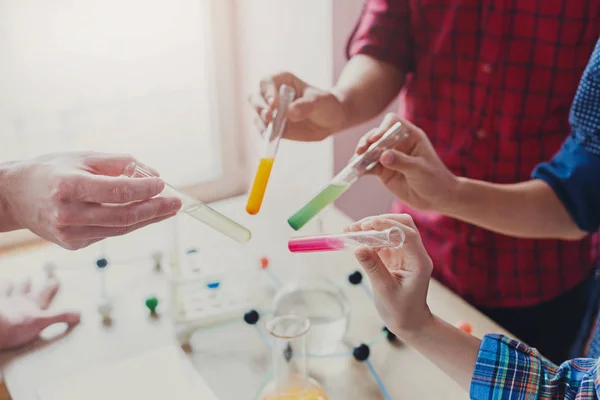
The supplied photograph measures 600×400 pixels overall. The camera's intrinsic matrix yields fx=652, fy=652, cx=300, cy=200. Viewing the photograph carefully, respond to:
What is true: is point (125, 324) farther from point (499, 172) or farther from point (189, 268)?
point (499, 172)

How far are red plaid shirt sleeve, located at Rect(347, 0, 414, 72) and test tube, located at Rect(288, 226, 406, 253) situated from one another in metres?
0.55

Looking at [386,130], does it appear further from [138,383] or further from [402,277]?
[138,383]

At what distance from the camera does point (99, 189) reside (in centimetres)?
68

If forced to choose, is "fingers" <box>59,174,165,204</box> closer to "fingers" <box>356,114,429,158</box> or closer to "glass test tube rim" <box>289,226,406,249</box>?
"glass test tube rim" <box>289,226,406,249</box>

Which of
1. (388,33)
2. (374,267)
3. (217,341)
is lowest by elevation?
(217,341)

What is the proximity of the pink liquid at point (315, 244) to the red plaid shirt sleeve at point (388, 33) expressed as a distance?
553 millimetres

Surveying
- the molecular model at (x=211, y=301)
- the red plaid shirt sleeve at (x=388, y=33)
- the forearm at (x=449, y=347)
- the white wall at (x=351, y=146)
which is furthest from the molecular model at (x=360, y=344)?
the white wall at (x=351, y=146)

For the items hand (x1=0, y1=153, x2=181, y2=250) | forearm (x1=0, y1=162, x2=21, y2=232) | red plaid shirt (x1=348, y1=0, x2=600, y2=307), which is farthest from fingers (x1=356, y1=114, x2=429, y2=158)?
forearm (x1=0, y1=162, x2=21, y2=232)

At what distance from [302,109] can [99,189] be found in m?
0.41

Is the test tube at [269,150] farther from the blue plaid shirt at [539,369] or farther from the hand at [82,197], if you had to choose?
the blue plaid shirt at [539,369]

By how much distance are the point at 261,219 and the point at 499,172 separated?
0.47m

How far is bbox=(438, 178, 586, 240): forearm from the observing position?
99cm

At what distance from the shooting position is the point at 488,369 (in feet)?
2.28

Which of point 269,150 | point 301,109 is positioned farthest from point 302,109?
point 269,150
